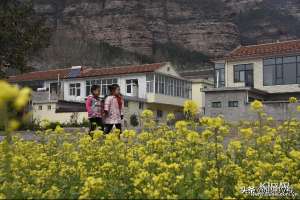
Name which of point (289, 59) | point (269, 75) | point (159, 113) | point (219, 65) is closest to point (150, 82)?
point (159, 113)

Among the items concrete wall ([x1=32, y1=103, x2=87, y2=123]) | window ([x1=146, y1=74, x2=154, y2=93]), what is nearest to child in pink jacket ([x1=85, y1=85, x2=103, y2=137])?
concrete wall ([x1=32, y1=103, x2=87, y2=123])

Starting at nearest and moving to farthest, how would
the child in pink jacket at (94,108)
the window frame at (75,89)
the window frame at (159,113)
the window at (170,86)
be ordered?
the child in pink jacket at (94,108) → the window at (170,86) → the window frame at (159,113) → the window frame at (75,89)

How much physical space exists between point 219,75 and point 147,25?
6410cm

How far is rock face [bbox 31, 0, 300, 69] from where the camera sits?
339ft

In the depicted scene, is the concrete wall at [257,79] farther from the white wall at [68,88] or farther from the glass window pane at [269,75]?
the white wall at [68,88]

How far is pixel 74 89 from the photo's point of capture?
52969mm

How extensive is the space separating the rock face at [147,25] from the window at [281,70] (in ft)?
193

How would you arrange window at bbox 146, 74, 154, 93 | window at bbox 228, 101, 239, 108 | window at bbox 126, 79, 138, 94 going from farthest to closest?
window at bbox 126, 79, 138, 94
window at bbox 146, 74, 154, 93
window at bbox 228, 101, 239, 108

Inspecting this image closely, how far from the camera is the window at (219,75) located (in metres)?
43.7

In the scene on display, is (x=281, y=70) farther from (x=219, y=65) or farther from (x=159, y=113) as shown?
(x=159, y=113)

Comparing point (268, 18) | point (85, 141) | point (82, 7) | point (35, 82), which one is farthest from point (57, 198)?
point (268, 18)

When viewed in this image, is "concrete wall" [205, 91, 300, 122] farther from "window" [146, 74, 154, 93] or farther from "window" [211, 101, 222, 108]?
"window" [146, 74, 154, 93]

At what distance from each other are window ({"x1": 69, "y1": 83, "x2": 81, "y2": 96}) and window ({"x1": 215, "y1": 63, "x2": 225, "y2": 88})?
15.6m

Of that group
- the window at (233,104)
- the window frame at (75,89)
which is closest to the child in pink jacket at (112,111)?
the window at (233,104)
